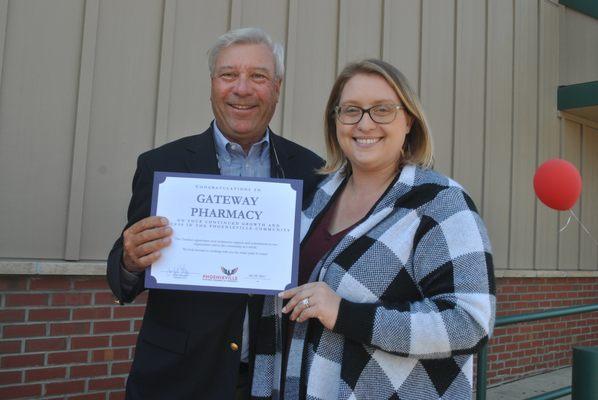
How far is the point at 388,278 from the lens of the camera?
5.07 feet

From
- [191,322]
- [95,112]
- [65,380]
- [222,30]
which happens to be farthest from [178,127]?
[191,322]

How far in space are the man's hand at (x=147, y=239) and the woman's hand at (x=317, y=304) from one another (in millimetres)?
477

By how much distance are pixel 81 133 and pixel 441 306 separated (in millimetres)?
2616

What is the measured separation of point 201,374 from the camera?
1.85 metres

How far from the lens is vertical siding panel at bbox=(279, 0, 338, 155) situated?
4258 mm

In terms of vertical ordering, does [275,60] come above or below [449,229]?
above

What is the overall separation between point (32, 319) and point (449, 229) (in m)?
2.62

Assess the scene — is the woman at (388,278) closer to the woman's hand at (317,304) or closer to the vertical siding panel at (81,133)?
the woman's hand at (317,304)

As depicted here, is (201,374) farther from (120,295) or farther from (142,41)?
(142,41)

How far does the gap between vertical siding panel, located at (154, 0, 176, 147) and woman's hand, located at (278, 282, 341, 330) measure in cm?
236

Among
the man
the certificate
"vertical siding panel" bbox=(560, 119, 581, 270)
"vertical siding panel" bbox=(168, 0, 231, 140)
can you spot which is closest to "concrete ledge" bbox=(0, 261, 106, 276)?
"vertical siding panel" bbox=(168, 0, 231, 140)

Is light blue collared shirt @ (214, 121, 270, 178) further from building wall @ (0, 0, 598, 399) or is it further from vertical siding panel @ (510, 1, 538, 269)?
vertical siding panel @ (510, 1, 538, 269)

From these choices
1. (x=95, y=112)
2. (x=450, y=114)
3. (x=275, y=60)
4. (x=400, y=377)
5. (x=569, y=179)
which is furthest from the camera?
(x=450, y=114)

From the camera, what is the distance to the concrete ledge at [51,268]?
2.96m
